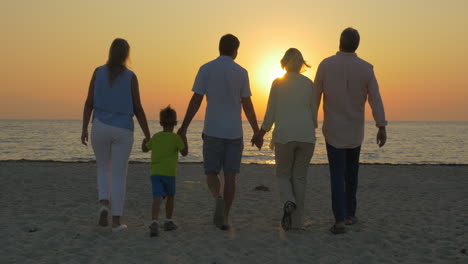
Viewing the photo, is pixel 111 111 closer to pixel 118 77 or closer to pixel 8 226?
pixel 118 77

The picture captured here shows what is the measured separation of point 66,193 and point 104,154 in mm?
4386

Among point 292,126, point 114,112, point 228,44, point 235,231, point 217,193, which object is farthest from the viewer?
point 235,231

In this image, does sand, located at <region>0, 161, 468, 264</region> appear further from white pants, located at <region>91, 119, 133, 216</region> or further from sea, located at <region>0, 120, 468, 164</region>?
sea, located at <region>0, 120, 468, 164</region>

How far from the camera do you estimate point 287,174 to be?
5.48 meters

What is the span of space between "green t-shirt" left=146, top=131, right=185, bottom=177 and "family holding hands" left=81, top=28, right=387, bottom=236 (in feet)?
0.04

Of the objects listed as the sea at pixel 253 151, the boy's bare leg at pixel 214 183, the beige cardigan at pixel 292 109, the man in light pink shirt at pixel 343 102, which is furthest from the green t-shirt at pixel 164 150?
the sea at pixel 253 151

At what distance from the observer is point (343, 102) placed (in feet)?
17.6

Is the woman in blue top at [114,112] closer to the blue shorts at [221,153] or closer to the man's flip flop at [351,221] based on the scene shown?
the blue shorts at [221,153]

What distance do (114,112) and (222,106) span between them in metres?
1.17

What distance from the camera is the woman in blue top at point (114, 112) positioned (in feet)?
16.6

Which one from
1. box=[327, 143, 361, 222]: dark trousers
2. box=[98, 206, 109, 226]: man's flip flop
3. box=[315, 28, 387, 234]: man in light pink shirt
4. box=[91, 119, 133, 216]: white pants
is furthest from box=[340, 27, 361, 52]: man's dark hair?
box=[98, 206, 109, 226]: man's flip flop

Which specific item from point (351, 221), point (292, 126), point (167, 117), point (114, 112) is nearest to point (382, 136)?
point (292, 126)

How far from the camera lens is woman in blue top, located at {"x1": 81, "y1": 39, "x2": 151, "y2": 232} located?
507cm

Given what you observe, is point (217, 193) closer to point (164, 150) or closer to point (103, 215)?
point (164, 150)
